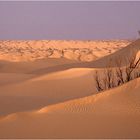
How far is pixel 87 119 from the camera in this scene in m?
6.37

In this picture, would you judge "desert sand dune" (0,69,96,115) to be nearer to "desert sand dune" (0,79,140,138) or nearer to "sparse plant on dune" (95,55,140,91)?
"sparse plant on dune" (95,55,140,91)

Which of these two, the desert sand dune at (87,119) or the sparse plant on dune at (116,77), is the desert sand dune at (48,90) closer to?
the sparse plant on dune at (116,77)

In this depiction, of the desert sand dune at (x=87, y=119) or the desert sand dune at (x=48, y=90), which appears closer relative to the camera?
the desert sand dune at (x=87, y=119)

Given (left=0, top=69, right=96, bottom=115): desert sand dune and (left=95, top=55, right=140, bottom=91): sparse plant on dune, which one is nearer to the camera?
(left=95, top=55, right=140, bottom=91): sparse plant on dune

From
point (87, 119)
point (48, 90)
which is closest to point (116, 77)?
point (48, 90)

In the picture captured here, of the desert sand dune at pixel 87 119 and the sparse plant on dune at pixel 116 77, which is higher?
the desert sand dune at pixel 87 119

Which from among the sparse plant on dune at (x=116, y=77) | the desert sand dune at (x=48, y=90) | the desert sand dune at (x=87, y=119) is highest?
the desert sand dune at (x=87, y=119)

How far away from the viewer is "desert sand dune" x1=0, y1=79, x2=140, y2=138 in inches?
229

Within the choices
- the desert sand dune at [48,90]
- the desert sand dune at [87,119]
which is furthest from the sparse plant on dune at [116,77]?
the desert sand dune at [87,119]

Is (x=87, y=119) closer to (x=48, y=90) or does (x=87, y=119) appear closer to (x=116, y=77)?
(x=116, y=77)

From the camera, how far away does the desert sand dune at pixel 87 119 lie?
5.82 m

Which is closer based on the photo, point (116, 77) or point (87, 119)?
point (87, 119)

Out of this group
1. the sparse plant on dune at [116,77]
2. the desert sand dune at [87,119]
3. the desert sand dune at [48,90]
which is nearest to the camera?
the desert sand dune at [87,119]

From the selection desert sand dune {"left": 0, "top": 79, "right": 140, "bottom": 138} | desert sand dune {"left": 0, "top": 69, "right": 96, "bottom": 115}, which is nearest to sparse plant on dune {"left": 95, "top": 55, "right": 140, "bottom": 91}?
desert sand dune {"left": 0, "top": 69, "right": 96, "bottom": 115}
